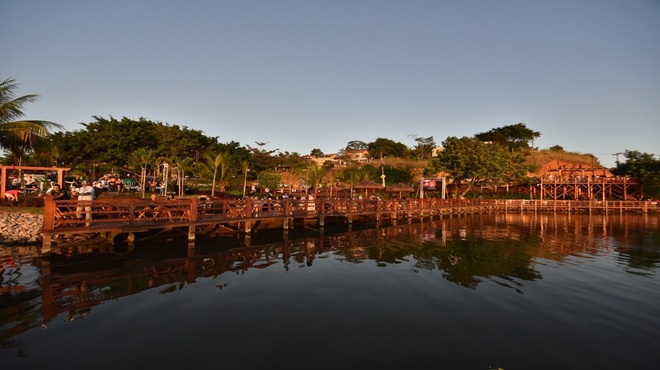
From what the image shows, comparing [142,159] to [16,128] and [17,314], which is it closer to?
[16,128]

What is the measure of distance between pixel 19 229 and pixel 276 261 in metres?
11.3

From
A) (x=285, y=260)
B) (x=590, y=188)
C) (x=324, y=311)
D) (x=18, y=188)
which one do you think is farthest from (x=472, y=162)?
(x=18, y=188)

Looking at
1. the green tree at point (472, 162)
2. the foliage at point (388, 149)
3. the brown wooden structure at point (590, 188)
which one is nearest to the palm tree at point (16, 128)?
the green tree at point (472, 162)

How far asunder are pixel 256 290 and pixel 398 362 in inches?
199

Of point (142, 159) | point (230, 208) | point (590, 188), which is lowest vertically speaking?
point (230, 208)

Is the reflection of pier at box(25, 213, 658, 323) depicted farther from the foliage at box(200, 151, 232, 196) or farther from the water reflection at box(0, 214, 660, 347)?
the foliage at box(200, 151, 232, 196)

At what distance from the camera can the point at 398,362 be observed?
5.75 m

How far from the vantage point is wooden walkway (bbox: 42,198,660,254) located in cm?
1278

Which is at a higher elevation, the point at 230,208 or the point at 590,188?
the point at 590,188

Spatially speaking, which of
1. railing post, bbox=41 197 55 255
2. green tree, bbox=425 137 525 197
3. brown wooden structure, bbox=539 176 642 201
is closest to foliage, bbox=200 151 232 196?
railing post, bbox=41 197 55 255

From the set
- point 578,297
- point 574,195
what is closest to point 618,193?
point 574,195

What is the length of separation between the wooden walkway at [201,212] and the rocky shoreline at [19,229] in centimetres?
131

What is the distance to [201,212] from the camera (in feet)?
65.2

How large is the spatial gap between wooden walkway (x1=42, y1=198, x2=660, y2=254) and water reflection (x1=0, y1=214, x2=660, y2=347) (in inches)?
41.6
